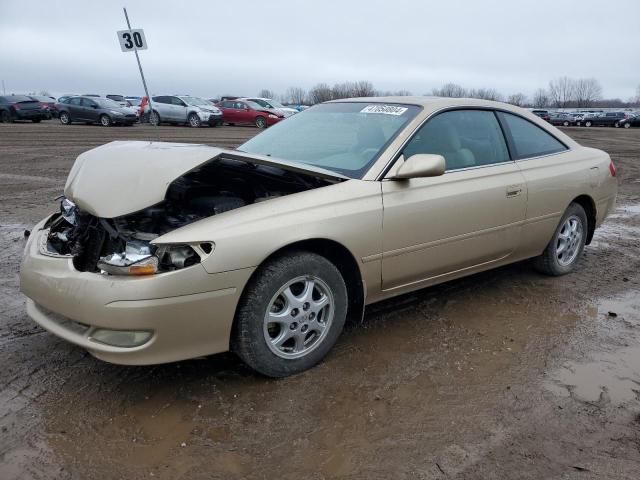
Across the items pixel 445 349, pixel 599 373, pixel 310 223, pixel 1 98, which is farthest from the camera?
pixel 1 98

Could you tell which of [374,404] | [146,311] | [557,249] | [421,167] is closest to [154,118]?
[557,249]

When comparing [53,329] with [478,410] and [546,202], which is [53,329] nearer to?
[478,410]

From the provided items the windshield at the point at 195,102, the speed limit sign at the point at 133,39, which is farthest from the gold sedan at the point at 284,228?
the windshield at the point at 195,102

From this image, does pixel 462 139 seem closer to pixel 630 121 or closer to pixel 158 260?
pixel 158 260

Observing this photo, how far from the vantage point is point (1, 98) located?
85.8 ft

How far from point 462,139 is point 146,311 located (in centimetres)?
254

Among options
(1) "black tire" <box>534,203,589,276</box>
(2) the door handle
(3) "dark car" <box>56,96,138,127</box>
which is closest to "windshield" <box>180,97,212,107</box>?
(3) "dark car" <box>56,96,138,127</box>

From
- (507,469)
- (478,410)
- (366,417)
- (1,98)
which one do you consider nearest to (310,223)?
(366,417)

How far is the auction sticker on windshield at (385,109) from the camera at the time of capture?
3838mm

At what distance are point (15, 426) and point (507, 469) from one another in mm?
2247

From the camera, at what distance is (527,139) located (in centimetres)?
445

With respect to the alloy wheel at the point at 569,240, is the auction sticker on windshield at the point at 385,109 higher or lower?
higher

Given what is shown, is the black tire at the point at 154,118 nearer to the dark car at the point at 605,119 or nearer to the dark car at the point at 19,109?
the dark car at the point at 19,109

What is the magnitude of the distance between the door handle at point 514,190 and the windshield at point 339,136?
91 centimetres
